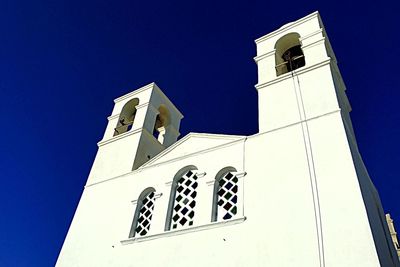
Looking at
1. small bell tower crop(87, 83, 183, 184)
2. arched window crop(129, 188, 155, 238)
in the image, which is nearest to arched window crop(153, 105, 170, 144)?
small bell tower crop(87, 83, 183, 184)

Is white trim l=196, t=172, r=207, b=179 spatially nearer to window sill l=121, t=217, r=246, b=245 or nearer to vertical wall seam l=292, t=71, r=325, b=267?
window sill l=121, t=217, r=246, b=245

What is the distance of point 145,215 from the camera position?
8.16m

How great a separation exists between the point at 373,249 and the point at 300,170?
1978 millimetres

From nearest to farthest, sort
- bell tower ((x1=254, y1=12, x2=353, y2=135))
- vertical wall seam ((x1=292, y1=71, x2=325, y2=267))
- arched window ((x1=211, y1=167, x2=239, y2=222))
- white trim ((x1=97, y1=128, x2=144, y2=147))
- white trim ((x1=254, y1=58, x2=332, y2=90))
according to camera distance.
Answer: vertical wall seam ((x1=292, y1=71, x2=325, y2=267)) < arched window ((x1=211, y1=167, x2=239, y2=222)) < bell tower ((x1=254, y1=12, x2=353, y2=135)) < white trim ((x1=254, y1=58, x2=332, y2=90)) < white trim ((x1=97, y1=128, x2=144, y2=147))

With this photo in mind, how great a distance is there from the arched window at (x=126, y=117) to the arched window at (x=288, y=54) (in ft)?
18.7

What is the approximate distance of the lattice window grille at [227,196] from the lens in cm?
688

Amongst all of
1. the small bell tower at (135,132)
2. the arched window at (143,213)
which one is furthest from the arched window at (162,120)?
the arched window at (143,213)

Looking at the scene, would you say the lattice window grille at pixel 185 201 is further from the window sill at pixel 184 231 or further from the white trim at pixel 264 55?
the white trim at pixel 264 55

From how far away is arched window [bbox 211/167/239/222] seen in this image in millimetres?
Answer: 6883

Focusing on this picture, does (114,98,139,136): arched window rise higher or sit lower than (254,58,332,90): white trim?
higher

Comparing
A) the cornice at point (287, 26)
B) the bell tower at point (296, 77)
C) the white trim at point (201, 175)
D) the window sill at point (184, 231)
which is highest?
the cornice at point (287, 26)

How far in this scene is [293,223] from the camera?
565 cm

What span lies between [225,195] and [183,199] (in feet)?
3.79

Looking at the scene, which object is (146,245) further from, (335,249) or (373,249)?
(373,249)
